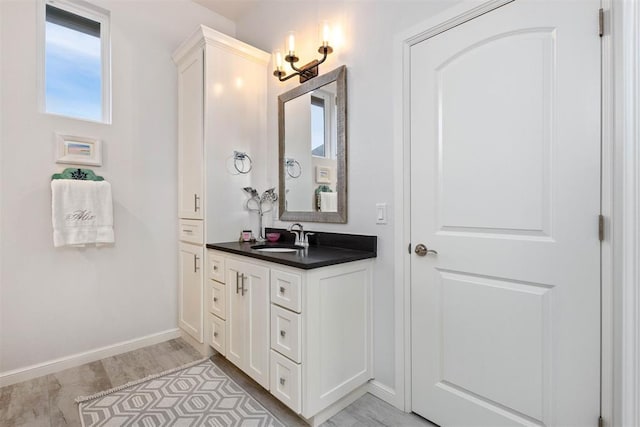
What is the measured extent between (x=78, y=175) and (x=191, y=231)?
863mm

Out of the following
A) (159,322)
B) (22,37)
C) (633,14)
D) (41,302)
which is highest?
(22,37)

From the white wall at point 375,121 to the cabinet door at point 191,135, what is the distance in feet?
3.37

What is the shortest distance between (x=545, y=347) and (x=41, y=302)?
2.99 m

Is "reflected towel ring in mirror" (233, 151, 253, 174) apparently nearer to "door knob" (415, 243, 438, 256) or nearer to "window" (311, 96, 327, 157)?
"window" (311, 96, 327, 157)

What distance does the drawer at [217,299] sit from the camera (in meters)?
2.19

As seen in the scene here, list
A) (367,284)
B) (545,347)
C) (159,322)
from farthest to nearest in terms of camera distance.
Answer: (159,322) → (367,284) → (545,347)

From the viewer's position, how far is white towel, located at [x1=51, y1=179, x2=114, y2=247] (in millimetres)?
2096

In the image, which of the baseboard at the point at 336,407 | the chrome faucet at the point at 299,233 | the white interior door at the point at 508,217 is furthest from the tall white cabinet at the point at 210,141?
the white interior door at the point at 508,217

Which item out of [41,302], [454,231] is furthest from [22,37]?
[454,231]

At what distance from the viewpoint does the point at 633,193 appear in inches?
38.9

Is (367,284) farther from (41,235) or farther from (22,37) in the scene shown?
(22,37)

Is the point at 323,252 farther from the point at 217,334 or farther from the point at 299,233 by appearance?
the point at 217,334

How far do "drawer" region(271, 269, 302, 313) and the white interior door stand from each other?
65cm

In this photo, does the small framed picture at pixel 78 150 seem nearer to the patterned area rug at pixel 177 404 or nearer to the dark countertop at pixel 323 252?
the dark countertop at pixel 323 252
